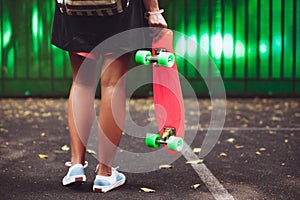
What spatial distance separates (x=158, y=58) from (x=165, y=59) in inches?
2.2

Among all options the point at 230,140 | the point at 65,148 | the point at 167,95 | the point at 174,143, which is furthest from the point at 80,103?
the point at 230,140

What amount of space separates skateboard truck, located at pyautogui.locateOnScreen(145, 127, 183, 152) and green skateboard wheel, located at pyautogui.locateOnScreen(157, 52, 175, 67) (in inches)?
16.5

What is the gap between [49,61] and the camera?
32.2 feet

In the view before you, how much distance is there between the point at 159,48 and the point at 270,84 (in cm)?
589

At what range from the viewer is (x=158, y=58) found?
4.00 meters

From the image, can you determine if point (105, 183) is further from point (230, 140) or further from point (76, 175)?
point (230, 140)

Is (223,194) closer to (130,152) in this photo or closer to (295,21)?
(130,152)

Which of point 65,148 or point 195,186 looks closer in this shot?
point 195,186

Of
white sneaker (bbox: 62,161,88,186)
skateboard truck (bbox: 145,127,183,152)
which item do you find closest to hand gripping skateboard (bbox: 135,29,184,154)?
skateboard truck (bbox: 145,127,183,152)

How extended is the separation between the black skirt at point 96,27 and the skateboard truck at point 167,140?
0.56 metres

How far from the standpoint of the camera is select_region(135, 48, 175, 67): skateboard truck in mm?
3973

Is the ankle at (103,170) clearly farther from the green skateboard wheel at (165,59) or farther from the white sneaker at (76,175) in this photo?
the green skateboard wheel at (165,59)

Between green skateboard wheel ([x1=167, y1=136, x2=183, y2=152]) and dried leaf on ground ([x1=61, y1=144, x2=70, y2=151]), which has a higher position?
green skateboard wheel ([x1=167, y1=136, x2=183, y2=152])

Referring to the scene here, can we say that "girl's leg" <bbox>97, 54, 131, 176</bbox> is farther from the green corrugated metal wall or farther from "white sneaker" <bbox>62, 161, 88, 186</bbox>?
the green corrugated metal wall
